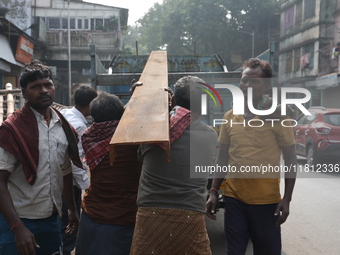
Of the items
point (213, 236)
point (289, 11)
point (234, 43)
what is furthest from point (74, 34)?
point (213, 236)

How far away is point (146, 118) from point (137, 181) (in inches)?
28.7

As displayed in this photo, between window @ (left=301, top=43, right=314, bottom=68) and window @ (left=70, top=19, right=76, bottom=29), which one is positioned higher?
window @ (left=70, top=19, right=76, bottom=29)

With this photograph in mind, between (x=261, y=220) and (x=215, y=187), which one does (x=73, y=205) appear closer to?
(x=215, y=187)

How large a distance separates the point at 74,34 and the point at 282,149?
2829 cm

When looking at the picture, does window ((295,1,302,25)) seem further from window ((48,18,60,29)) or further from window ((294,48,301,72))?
window ((48,18,60,29))

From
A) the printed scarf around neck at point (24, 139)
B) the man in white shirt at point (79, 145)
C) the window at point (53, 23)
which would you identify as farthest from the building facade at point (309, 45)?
the printed scarf around neck at point (24, 139)

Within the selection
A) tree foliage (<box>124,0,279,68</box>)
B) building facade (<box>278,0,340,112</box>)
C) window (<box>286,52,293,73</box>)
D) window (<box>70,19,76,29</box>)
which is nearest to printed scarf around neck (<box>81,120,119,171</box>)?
building facade (<box>278,0,340,112</box>)

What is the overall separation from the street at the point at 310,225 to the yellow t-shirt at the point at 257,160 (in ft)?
6.21

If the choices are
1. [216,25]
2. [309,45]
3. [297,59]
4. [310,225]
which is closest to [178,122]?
[310,225]

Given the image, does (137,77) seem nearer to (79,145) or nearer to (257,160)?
(79,145)

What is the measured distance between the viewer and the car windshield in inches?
379

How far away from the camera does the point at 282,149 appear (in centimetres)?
292

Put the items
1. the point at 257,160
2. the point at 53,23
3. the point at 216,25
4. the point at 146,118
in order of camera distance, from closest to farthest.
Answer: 1. the point at 146,118
2. the point at 257,160
3. the point at 53,23
4. the point at 216,25

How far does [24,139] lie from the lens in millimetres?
Answer: 2400
